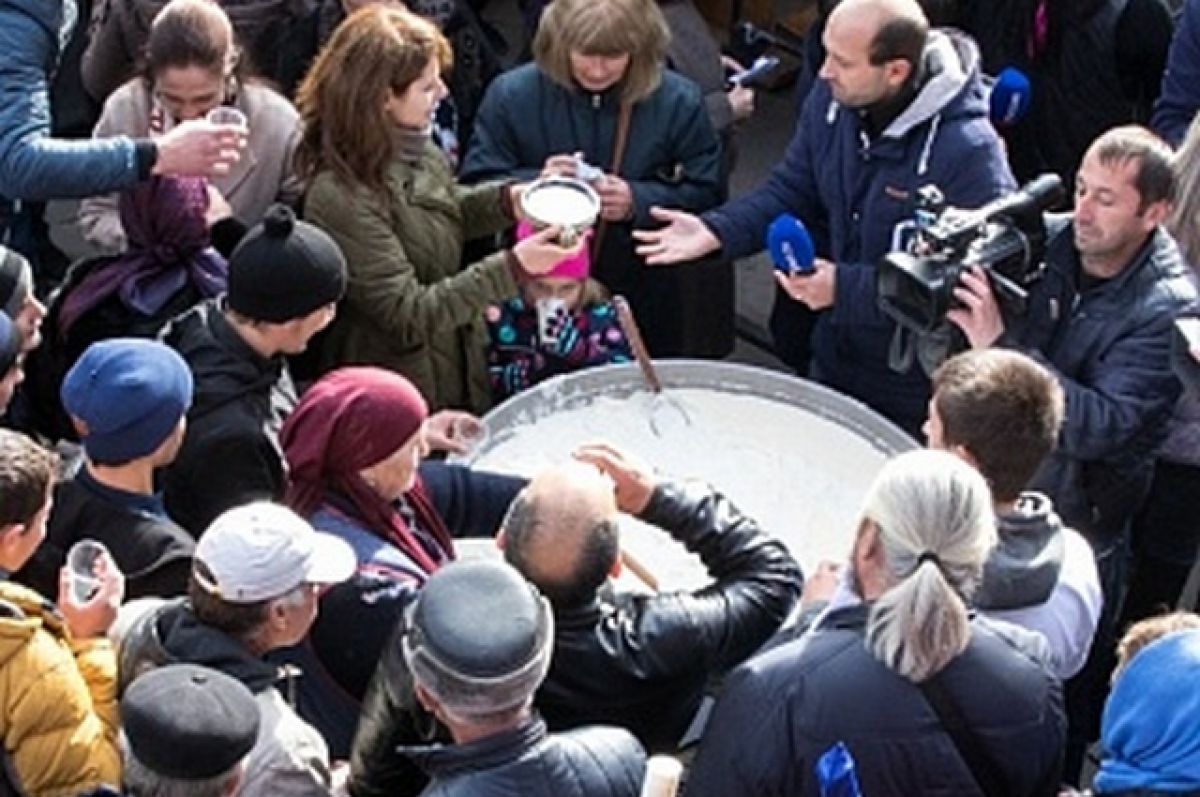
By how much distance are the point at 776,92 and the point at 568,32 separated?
106 inches

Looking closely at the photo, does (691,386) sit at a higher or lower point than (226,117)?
lower

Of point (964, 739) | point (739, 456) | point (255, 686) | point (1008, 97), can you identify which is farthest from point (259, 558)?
point (1008, 97)

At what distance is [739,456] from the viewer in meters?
4.07

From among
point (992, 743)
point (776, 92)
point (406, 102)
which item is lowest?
point (776, 92)

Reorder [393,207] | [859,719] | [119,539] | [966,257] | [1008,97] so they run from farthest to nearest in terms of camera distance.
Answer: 1. [1008,97]
2. [393,207]
3. [966,257]
4. [119,539]
5. [859,719]

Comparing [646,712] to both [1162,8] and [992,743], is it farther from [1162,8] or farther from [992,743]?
[1162,8]

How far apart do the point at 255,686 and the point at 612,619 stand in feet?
1.95

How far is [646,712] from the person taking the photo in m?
3.42

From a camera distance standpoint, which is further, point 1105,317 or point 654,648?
point 1105,317

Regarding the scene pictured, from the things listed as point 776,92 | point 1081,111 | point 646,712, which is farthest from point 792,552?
point 776,92

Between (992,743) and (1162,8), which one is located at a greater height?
(1162,8)

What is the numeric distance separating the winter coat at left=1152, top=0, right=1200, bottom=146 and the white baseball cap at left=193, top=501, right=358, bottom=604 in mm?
2823

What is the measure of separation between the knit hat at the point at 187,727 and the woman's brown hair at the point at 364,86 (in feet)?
6.24

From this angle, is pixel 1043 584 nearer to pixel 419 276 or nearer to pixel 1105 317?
pixel 1105 317
